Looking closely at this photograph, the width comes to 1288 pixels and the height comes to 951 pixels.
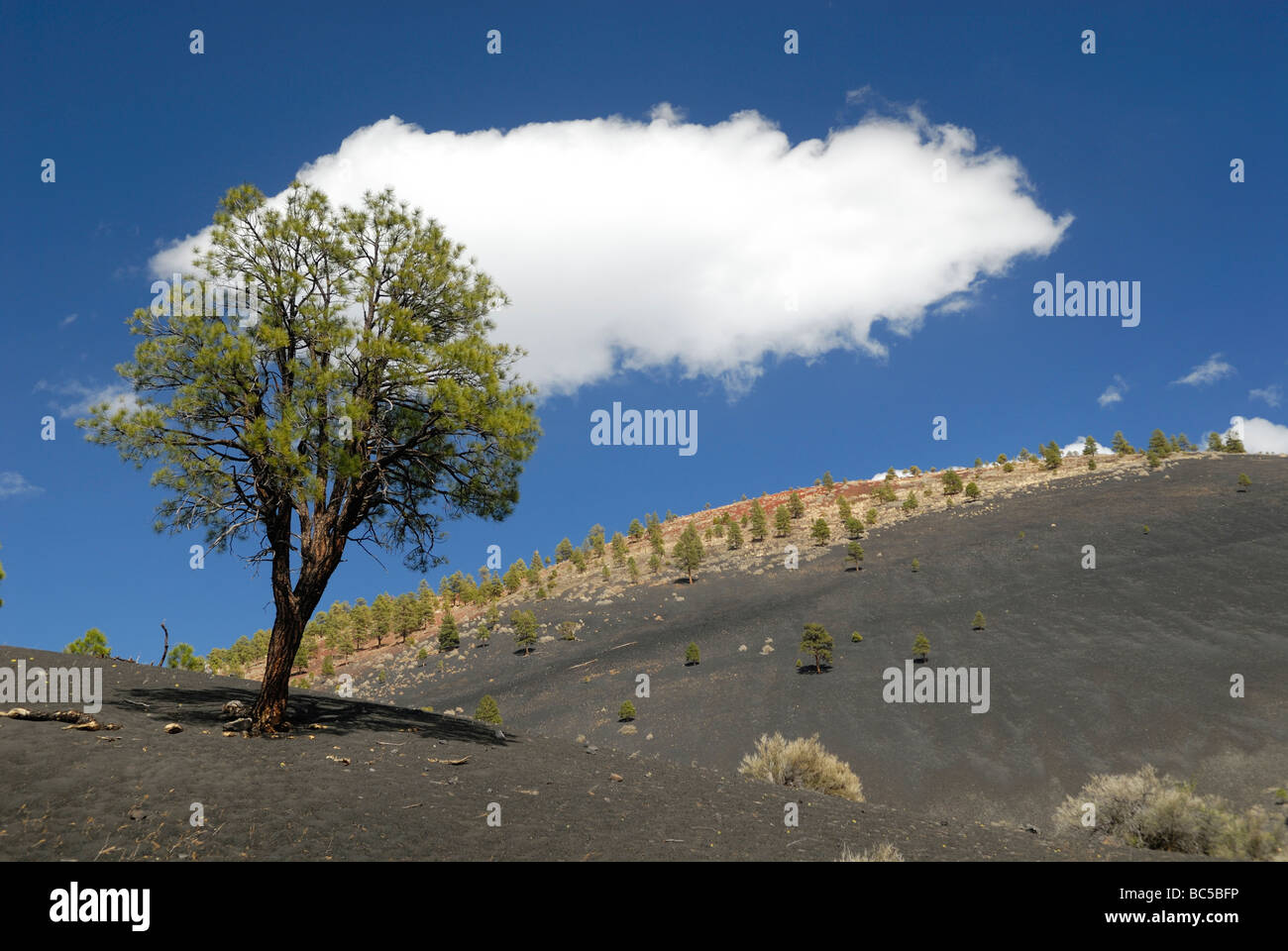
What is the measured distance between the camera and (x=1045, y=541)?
66.2m

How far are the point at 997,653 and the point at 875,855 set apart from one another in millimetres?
45892

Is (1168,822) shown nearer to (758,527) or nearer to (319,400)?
(319,400)

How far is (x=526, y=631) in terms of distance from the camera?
70.9 meters

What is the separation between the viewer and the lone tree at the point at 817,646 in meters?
52.5

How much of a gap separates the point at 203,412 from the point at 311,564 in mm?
3863

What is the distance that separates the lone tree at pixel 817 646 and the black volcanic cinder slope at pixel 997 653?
1.36 meters

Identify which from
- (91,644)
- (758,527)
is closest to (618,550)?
(758,527)

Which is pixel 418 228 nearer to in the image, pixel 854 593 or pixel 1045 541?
pixel 854 593

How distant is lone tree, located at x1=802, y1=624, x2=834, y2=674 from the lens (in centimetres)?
5247

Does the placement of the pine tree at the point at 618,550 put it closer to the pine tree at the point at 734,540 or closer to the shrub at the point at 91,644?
the pine tree at the point at 734,540

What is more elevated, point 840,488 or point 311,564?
point 840,488
